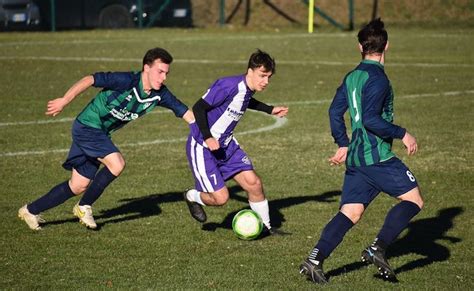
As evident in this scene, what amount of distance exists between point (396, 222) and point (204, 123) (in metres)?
2.24

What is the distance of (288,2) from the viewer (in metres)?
40.8

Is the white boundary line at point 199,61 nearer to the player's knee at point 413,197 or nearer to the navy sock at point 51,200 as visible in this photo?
the navy sock at point 51,200

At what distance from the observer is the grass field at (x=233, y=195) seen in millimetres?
8328

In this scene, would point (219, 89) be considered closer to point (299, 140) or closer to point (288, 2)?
point (299, 140)

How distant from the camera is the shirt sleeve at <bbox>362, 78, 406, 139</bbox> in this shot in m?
7.71

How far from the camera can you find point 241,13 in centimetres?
4094

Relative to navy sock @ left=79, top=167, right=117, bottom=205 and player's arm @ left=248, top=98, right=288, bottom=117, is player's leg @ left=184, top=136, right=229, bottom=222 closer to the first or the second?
player's arm @ left=248, top=98, right=288, bottom=117


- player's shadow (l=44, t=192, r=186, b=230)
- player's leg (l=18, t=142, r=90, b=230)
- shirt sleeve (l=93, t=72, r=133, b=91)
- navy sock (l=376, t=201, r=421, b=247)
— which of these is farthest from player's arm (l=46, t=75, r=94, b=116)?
navy sock (l=376, t=201, r=421, b=247)

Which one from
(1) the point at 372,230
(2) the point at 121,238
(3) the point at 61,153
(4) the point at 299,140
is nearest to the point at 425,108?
(4) the point at 299,140

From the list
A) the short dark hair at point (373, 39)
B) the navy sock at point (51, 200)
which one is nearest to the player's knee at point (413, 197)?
the short dark hair at point (373, 39)

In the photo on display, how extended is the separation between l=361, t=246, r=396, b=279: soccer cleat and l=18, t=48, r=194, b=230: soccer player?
2725mm

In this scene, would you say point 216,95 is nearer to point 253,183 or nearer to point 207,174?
point 207,174

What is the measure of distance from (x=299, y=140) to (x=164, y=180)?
10.6 ft

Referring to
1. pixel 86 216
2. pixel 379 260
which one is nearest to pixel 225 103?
pixel 86 216
